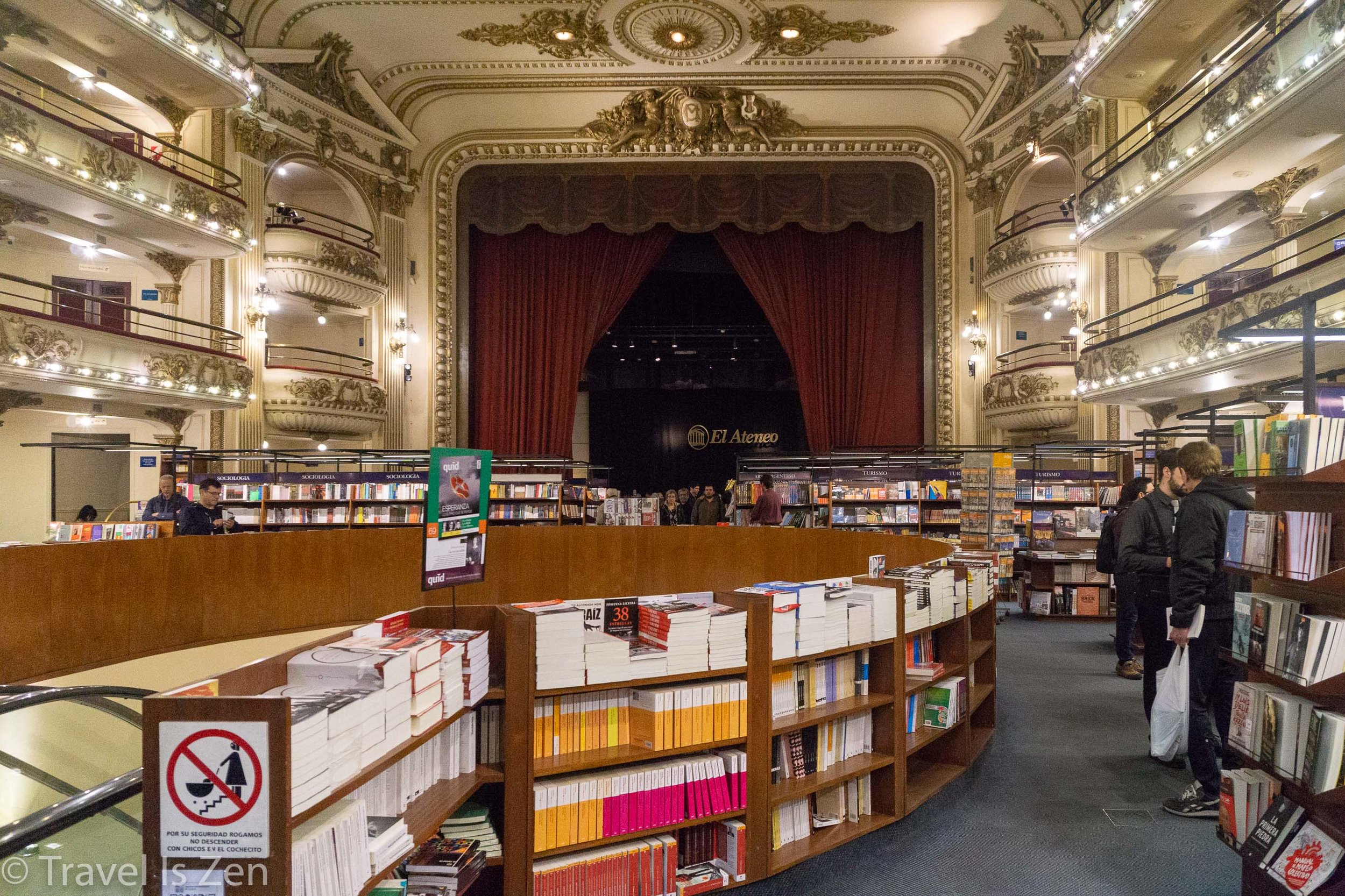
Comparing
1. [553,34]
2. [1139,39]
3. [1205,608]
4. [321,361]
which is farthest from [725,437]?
[1205,608]

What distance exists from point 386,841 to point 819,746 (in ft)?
5.57

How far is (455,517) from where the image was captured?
2.81 metres

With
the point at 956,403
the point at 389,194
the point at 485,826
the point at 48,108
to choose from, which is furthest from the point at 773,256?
the point at 485,826

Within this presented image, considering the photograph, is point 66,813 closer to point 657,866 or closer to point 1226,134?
point 657,866

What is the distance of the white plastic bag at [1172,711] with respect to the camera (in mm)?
3480

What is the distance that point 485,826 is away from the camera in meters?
2.32

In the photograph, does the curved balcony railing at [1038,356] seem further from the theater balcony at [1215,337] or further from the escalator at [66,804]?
the escalator at [66,804]

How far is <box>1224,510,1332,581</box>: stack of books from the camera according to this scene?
6.76 ft

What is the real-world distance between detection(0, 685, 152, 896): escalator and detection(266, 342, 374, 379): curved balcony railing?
9.70 meters

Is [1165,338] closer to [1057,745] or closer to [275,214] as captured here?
[1057,745]

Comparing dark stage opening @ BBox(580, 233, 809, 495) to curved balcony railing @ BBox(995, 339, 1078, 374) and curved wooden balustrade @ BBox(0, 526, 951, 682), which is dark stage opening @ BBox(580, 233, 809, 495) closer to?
curved balcony railing @ BBox(995, 339, 1078, 374)

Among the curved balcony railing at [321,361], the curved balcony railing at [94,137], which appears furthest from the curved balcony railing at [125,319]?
the curved balcony railing at [94,137]

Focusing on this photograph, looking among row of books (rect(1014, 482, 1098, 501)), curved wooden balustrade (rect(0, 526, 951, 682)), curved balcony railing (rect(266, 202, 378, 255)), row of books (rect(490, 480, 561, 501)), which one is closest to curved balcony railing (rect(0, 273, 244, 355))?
curved balcony railing (rect(266, 202, 378, 255))

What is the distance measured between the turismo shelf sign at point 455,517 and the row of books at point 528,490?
24.9 feet
